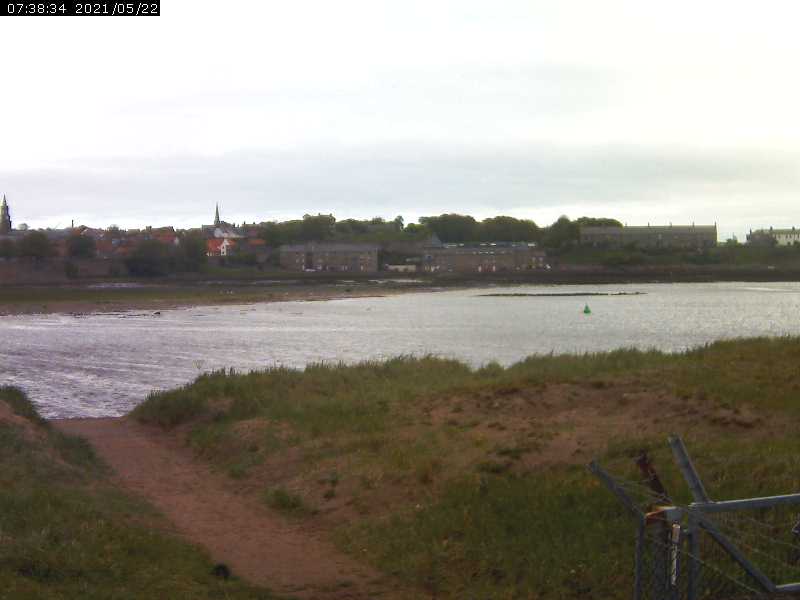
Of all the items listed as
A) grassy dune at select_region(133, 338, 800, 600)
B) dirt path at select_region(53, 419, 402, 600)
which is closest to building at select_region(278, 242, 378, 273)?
grassy dune at select_region(133, 338, 800, 600)

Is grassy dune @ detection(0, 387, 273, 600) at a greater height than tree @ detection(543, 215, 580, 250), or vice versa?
tree @ detection(543, 215, 580, 250)

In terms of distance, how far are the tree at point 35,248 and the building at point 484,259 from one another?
70.6m

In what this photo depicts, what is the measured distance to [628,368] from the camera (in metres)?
19.2

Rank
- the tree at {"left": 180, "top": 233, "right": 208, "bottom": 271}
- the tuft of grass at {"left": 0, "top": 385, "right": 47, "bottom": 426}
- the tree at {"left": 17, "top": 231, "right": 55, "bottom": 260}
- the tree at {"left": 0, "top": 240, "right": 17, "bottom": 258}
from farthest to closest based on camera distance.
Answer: the tree at {"left": 180, "top": 233, "right": 208, "bottom": 271} → the tree at {"left": 0, "top": 240, "right": 17, "bottom": 258} → the tree at {"left": 17, "top": 231, "right": 55, "bottom": 260} → the tuft of grass at {"left": 0, "top": 385, "right": 47, "bottom": 426}

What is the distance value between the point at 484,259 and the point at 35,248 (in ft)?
275

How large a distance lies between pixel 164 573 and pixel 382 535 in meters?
2.81

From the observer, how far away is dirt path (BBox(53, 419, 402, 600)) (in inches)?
370

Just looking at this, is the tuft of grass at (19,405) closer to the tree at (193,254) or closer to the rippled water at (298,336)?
the rippled water at (298,336)

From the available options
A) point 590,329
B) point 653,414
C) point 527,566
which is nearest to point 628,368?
point 653,414

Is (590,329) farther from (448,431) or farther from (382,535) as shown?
(382,535)

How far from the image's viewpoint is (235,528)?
11.7 meters

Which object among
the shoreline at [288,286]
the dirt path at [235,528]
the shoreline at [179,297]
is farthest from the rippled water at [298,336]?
the shoreline at [288,286]

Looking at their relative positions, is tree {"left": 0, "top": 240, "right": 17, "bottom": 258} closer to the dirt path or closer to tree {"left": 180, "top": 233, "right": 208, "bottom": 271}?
tree {"left": 180, "top": 233, "right": 208, "bottom": 271}

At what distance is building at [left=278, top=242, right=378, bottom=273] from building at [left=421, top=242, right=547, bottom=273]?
1180 cm
